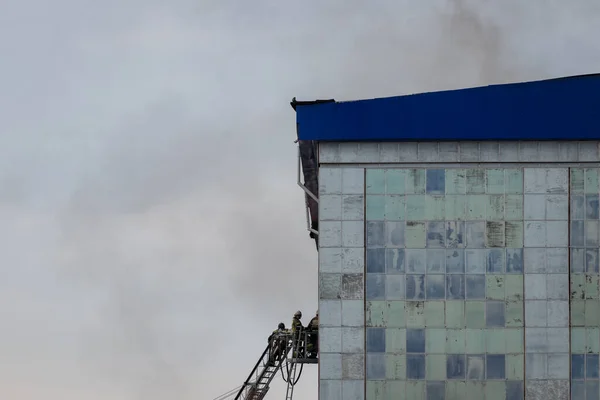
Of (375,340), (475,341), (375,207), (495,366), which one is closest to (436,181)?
(375,207)

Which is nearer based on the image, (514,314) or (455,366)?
(455,366)

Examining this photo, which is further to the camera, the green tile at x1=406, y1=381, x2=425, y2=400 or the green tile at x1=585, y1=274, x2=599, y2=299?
the green tile at x1=585, y1=274, x2=599, y2=299

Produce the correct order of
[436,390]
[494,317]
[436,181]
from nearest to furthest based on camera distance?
[436,390] < [494,317] < [436,181]

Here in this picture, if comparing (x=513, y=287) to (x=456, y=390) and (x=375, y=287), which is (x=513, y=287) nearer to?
(x=456, y=390)

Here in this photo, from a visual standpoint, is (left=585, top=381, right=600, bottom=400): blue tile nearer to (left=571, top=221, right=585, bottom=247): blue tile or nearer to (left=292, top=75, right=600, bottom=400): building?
(left=292, top=75, right=600, bottom=400): building

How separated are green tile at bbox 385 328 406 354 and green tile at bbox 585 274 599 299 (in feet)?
27.0

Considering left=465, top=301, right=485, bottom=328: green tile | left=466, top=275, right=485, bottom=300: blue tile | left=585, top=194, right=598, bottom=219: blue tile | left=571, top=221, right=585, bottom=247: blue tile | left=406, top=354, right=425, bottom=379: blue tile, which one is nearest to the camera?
left=406, top=354, right=425, bottom=379: blue tile

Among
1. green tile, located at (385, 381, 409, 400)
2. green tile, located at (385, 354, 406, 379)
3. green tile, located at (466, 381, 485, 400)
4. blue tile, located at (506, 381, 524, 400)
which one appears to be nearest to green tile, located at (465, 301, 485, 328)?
green tile, located at (466, 381, 485, 400)

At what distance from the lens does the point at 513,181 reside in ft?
198

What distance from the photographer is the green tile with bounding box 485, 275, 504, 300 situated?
2354 inches

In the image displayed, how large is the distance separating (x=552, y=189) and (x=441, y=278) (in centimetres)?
632

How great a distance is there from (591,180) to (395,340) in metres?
11.2

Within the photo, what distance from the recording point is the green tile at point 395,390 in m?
59.2

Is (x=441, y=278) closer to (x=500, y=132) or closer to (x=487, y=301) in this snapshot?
(x=487, y=301)
